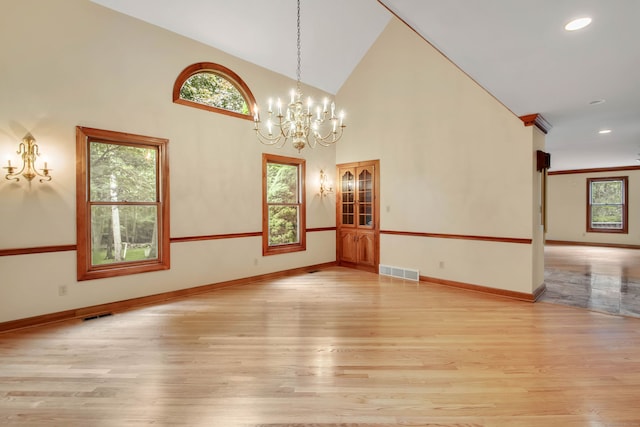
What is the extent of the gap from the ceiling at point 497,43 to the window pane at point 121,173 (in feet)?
5.70

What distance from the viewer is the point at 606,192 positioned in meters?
9.82

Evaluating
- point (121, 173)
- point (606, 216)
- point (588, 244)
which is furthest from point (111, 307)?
point (606, 216)

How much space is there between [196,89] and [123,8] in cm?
124

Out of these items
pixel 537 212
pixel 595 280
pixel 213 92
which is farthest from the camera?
pixel 595 280

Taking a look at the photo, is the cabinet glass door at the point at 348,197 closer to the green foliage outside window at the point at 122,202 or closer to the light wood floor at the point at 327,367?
the light wood floor at the point at 327,367

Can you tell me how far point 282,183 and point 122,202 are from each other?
9.00 feet

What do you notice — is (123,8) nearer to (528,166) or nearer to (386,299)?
(386,299)

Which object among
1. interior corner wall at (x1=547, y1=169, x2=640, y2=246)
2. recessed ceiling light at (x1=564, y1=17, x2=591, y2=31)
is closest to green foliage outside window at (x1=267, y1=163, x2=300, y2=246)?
recessed ceiling light at (x1=564, y1=17, x2=591, y2=31)

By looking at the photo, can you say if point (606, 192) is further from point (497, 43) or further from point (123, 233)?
point (123, 233)

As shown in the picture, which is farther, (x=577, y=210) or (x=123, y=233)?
(x=577, y=210)

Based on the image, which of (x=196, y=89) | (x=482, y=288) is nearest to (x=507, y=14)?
(x=482, y=288)

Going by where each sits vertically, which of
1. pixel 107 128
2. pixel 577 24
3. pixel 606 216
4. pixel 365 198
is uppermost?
pixel 577 24

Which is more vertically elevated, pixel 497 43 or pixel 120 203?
pixel 497 43

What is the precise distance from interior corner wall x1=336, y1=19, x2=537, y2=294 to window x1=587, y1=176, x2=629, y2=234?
7.99 m
